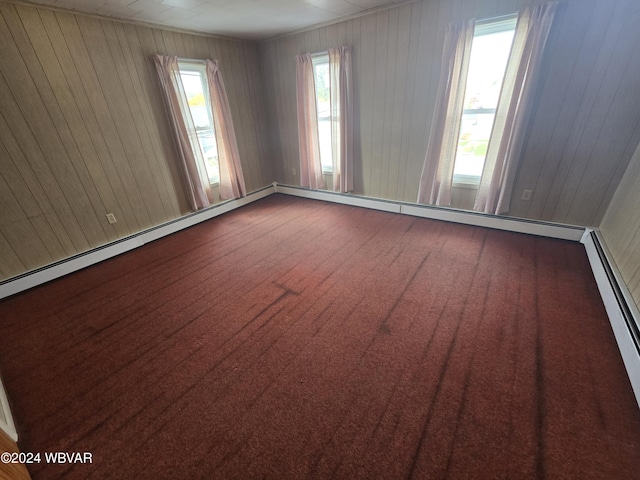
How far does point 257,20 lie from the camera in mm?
2896

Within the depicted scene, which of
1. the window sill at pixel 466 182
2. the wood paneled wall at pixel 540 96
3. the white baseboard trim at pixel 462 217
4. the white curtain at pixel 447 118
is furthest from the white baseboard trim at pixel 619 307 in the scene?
the white curtain at pixel 447 118

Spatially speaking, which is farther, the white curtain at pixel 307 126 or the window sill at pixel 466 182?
the white curtain at pixel 307 126

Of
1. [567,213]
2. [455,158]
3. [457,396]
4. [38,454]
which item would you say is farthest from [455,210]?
[38,454]

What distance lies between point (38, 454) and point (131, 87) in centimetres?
312

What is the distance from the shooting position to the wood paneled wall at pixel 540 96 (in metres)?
2.11

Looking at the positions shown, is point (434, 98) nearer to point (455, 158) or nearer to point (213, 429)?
point (455, 158)

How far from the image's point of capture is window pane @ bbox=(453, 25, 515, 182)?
2502mm

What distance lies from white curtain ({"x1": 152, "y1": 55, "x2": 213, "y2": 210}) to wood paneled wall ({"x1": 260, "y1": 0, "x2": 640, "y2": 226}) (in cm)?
147

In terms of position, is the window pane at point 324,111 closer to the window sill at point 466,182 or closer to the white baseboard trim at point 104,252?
the white baseboard trim at point 104,252

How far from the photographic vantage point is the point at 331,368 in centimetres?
157

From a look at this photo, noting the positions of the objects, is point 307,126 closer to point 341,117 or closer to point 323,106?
point 323,106

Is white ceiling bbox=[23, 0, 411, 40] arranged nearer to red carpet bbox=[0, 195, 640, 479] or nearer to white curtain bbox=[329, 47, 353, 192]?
white curtain bbox=[329, 47, 353, 192]

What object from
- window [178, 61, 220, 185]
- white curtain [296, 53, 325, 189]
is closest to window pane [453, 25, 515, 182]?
white curtain [296, 53, 325, 189]

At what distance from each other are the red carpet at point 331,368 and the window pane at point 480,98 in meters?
0.98
